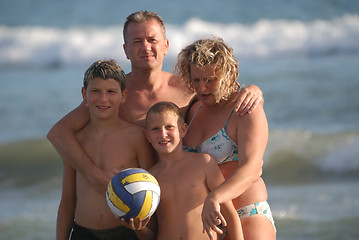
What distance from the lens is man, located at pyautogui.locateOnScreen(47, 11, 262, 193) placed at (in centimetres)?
456

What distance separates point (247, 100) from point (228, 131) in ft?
0.92

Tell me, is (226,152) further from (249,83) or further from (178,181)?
(249,83)

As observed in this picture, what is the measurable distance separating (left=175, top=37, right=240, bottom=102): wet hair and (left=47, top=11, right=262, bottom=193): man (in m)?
0.15

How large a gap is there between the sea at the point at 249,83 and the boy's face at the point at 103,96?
1435mm

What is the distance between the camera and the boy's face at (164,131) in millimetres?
4277

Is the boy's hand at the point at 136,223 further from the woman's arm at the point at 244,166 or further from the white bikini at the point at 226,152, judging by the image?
the white bikini at the point at 226,152

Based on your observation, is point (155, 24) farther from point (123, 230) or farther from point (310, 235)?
point (310, 235)

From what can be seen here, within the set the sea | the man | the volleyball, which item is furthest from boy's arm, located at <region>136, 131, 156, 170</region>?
the sea

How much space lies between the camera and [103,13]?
2145cm

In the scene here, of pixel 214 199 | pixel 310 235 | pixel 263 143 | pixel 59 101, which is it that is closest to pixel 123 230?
pixel 214 199

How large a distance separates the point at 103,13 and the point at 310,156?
11.5 meters

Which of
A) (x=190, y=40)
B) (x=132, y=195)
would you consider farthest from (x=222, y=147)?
(x=190, y=40)

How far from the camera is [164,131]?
4273 mm

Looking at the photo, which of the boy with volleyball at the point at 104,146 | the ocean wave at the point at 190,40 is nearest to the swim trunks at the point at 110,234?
the boy with volleyball at the point at 104,146
